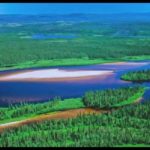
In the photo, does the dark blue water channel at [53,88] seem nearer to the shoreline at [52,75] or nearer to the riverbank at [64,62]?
Result: the shoreline at [52,75]

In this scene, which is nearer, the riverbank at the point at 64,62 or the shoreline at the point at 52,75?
the shoreline at the point at 52,75

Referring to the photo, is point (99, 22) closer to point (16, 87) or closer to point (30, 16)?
point (30, 16)

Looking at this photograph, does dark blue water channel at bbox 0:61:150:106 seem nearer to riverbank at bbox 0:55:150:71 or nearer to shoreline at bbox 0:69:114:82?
shoreline at bbox 0:69:114:82

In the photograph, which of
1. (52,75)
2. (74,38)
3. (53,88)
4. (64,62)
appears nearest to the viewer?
(53,88)

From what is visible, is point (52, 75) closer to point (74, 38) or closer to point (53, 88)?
point (53, 88)

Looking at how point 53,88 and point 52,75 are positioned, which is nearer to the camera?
point 53,88

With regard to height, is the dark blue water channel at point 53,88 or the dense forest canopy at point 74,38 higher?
the dense forest canopy at point 74,38

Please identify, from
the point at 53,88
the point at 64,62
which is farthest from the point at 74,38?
the point at 53,88

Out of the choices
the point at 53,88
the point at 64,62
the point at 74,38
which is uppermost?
the point at 74,38

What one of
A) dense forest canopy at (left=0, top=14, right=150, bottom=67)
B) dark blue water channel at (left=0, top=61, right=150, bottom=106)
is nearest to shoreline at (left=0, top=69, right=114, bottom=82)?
dark blue water channel at (left=0, top=61, right=150, bottom=106)

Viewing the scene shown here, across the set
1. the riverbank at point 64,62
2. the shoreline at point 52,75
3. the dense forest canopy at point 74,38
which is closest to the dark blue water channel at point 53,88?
the shoreline at point 52,75

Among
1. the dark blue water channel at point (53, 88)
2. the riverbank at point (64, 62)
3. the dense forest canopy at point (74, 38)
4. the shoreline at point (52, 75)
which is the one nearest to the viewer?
the dark blue water channel at point (53, 88)

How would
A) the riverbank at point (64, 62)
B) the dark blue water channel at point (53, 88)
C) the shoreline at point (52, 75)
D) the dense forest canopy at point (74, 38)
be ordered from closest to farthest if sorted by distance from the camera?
the dark blue water channel at point (53, 88) → the shoreline at point (52, 75) → the riverbank at point (64, 62) → the dense forest canopy at point (74, 38)
